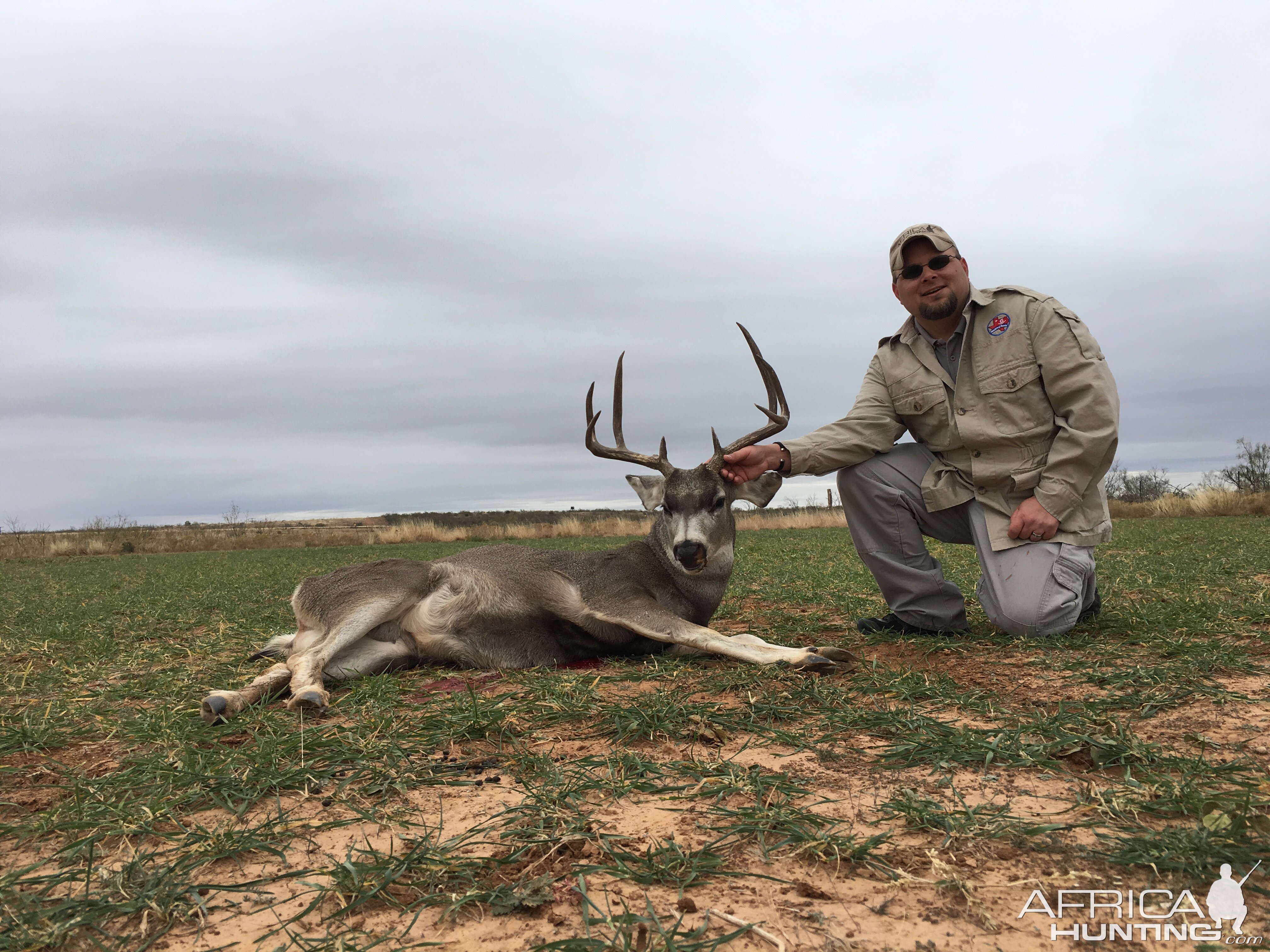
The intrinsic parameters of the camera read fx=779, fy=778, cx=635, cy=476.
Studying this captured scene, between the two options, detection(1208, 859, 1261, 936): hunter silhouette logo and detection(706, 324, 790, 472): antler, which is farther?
detection(706, 324, 790, 472): antler

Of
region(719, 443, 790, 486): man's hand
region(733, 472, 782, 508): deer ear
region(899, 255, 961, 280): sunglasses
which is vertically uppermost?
region(899, 255, 961, 280): sunglasses

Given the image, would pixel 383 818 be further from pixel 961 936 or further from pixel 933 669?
pixel 933 669

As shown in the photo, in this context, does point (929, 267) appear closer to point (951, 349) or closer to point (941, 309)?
point (941, 309)

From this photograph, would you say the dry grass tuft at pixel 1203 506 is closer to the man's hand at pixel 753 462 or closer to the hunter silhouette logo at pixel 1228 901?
the man's hand at pixel 753 462

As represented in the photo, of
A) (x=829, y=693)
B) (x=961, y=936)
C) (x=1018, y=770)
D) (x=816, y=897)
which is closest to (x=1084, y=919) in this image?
(x=961, y=936)

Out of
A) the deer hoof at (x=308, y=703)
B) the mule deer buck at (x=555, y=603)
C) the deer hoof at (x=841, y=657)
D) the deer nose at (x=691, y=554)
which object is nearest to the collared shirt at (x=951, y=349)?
the mule deer buck at (x=555, y=603)

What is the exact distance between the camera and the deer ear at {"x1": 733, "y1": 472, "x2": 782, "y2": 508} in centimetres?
593

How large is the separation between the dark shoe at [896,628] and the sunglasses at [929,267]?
2501 mm

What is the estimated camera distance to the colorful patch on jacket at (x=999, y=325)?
18.0 ft

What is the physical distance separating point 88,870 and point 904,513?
509 centimetres

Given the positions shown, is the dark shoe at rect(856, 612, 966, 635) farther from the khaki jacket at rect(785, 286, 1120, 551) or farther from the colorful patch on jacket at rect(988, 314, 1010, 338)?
the colorful patch on jacket at rect(988, 314, 1010, 338)

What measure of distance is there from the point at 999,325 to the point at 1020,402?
586 mm

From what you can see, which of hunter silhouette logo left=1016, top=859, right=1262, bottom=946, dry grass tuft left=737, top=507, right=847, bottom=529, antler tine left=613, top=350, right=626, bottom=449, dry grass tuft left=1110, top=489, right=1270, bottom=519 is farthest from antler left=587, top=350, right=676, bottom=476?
dry grass tuft left=1110, top=489, right=1270, bottom=519

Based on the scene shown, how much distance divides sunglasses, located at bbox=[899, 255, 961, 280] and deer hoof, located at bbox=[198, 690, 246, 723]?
5.13 metres
